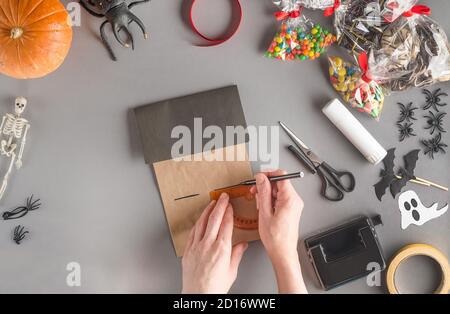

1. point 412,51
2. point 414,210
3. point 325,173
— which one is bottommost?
point 414,210

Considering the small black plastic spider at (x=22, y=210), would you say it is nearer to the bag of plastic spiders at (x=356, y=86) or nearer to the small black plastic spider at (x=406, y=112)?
the bag of plastic spiders at (x=356, y=86)

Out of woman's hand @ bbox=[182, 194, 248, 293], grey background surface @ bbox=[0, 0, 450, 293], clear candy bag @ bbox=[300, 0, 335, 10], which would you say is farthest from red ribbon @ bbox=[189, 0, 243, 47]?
woman's hand @ bbox=[182, 194, 248, 293]

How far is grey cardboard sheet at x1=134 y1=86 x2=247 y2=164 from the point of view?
0.99m

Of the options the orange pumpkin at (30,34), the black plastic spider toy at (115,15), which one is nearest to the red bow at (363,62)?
the black plastic spider toy at (115,15)

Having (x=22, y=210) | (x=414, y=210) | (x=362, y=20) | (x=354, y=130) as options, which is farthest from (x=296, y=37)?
(x=22, y=210)

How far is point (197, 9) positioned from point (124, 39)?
190 mm

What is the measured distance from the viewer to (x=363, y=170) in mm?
1017

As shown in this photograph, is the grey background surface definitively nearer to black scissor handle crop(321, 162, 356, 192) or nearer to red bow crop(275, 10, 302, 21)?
red bow crop(275, 10, 302, 21)

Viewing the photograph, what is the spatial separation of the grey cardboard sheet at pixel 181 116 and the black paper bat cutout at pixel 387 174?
13.9 inches

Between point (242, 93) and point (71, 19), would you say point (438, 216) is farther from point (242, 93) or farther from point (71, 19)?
point (71, 19)

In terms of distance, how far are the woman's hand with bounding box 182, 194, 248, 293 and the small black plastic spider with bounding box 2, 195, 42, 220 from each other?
0.38 metres

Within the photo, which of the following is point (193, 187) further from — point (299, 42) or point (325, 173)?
point (299, 42)

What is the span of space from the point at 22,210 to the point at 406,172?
93 cm

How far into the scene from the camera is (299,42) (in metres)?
0.99
